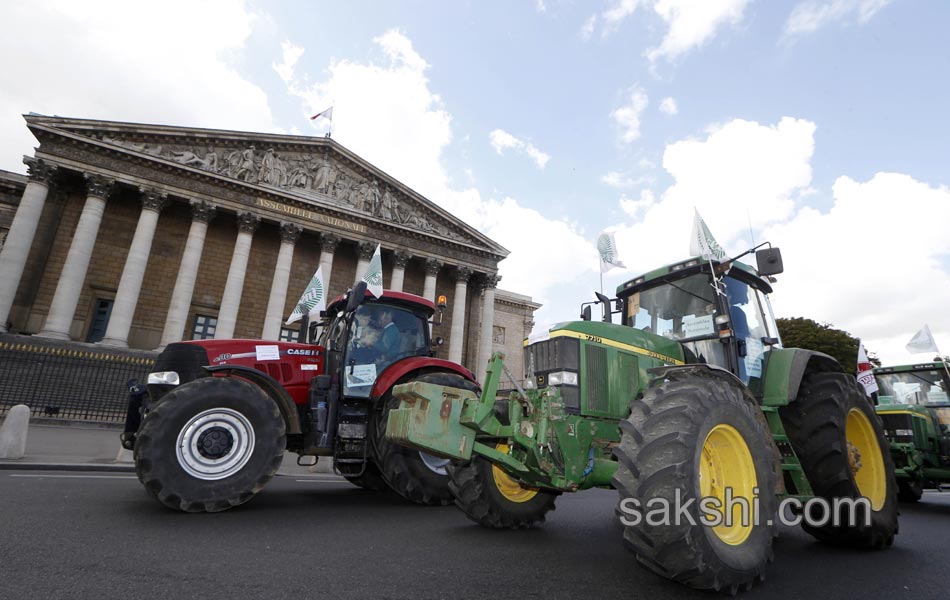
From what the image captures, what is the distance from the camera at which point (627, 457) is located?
9.76 ft

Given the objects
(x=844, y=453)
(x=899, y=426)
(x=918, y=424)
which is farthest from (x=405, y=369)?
(x=918, y=424)

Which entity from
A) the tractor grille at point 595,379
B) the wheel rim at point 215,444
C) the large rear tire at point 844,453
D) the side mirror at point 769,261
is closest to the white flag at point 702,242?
the side mirror at point 769,261

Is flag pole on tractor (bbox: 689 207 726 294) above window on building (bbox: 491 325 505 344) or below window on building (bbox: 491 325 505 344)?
below

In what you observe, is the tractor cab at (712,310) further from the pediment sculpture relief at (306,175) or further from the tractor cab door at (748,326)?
the pediment sculpture relief at (306,175)

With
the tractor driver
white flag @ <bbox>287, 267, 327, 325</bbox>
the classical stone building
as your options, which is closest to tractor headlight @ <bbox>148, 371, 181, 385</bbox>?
the tractor driver

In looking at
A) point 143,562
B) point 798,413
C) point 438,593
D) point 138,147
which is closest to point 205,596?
point 143,562

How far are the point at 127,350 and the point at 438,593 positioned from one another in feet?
80.0

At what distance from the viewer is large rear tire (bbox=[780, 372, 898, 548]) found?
430cm

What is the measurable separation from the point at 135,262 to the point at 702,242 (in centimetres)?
2594

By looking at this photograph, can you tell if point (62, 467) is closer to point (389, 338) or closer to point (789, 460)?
point (389, 338)

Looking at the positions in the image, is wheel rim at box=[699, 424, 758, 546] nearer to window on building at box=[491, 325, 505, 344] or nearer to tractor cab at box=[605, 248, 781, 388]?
tractor cab at box=[605, 248, 781, 388]

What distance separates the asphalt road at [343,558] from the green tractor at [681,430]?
378 millimetres

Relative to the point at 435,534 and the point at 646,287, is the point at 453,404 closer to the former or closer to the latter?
the point at 435,534

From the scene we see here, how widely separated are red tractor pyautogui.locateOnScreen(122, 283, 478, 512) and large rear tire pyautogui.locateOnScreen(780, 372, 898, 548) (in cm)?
400
